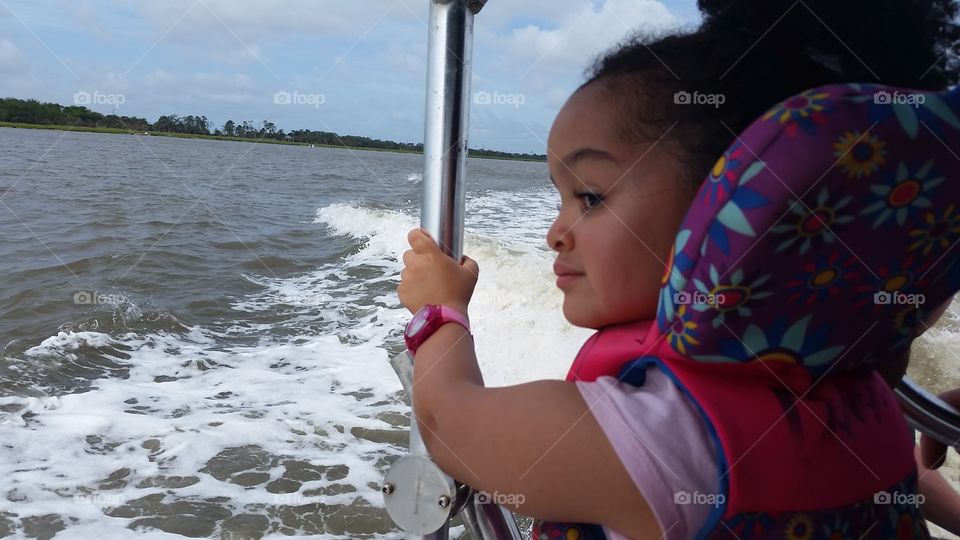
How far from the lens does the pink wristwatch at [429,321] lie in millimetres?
902

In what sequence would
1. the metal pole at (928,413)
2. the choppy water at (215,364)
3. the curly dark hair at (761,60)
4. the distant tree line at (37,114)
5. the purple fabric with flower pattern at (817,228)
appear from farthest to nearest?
the distant tree line at (37,114) < the choppy water at (215,364) < the metal pole at (928,413) < the curly dark hair at (761,60) < the purple fabric with flower pattern at (817,228)

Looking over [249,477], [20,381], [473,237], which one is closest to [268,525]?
[249,477]

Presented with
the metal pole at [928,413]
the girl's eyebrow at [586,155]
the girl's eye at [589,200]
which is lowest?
the metal pole at [928,413]

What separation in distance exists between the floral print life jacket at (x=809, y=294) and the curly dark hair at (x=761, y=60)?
120 mm

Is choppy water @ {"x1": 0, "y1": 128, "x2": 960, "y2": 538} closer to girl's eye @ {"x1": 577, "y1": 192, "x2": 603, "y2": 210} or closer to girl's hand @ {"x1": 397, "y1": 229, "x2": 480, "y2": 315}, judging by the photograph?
girl's hand @ {"x1": 397, "y1": 229, "x2": 480, "y2": 315}

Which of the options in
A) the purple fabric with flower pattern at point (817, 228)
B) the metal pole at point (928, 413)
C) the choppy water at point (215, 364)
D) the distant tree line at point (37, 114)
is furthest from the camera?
the distant tree line at point (37, 114)

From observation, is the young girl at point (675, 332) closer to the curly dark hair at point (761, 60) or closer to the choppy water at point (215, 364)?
the curly dark hair at point (761, 60)

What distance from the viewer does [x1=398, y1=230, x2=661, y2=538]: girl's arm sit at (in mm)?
738

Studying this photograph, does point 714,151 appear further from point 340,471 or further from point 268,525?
point 340,471

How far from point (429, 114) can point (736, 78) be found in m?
0.35

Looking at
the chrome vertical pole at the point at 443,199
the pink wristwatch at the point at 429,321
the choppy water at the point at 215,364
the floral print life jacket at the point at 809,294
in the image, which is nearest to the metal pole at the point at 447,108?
the chrome vertical pole at the point at 443,199

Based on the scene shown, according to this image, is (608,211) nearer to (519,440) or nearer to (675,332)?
(675,332)

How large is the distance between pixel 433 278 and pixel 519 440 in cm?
24

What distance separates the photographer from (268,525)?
333cm
